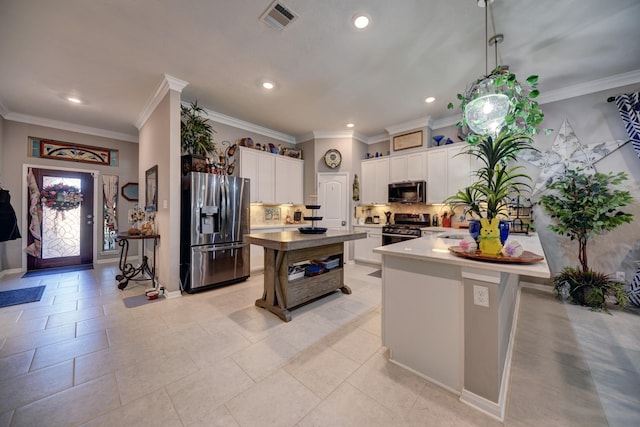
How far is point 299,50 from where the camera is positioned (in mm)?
2633

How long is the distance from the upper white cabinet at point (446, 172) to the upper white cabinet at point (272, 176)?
2.77 metres

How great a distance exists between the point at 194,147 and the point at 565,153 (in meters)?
5.53

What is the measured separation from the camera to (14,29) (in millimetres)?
2299

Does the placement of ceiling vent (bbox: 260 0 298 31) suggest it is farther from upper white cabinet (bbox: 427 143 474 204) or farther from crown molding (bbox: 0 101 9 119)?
crown molding (bbox: 0 101 9 119)

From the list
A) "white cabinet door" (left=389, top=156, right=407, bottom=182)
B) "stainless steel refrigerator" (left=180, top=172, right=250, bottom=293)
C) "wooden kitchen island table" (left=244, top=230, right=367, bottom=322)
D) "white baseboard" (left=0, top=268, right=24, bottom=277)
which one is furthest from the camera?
A: "white cabinet door" (left=389, top=156, right=407, bottom=182)

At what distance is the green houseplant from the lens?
287cm

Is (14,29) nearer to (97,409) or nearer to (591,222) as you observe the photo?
(97,409)

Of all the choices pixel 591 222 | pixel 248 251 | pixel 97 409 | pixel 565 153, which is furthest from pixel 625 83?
pixel 97 409

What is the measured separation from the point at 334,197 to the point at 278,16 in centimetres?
358

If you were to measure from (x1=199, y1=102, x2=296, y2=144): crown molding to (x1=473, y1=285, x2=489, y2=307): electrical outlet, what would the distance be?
4.37m

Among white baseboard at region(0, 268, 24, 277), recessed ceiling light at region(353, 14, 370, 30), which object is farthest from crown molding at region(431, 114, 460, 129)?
white baseboard at region(0, 268, 24, 277)

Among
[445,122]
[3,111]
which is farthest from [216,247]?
[445,122]

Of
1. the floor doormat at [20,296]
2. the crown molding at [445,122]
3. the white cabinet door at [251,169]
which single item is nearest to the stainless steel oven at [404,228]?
the crown molding at [445,122]

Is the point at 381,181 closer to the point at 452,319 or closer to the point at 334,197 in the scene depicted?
the point at 334,197
